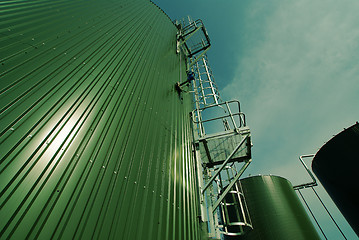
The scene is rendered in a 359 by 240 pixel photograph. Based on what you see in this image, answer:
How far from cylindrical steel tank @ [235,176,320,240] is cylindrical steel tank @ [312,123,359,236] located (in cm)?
307

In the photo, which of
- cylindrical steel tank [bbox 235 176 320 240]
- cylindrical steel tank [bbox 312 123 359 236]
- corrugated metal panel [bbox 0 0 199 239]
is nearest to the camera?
corrugated metal panel [bbox 0 0 199 239]

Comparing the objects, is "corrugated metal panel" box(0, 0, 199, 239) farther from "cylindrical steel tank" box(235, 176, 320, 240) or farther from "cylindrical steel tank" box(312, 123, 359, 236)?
"cylindrical steel tank" box(235, 176, 320, 240)

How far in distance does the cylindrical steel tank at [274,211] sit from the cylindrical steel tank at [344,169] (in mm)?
3071

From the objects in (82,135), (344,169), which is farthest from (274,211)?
(82,135)

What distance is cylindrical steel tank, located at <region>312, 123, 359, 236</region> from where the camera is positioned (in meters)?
6.12

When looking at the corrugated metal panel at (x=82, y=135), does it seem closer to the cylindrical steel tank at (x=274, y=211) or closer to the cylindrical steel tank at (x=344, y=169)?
the cylindrical steel tank at (x=344, y=169)

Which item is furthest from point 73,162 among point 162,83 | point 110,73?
point 162,83

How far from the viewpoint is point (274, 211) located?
31.8ft

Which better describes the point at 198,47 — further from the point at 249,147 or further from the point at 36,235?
the point at 36,235

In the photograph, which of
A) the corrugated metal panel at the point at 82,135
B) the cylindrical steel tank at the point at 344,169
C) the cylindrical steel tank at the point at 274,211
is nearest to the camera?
the corrugated metal panel at the point at 82,135

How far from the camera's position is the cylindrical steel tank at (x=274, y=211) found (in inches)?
360

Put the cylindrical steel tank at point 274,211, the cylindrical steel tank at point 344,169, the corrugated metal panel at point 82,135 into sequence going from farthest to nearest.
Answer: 1. the cylindrical steel tank at point 274,211
2. the cylindrical steel tank at point 344,169
3. the corrugated metal panel at point 82,135

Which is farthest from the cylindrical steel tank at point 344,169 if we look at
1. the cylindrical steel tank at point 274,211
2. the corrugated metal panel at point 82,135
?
the corrugated metal panel at point 82,135

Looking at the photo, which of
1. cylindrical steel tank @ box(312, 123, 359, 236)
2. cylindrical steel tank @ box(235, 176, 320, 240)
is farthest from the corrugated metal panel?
cylindrical steel tank @ box(235, 176, 320, 240)
